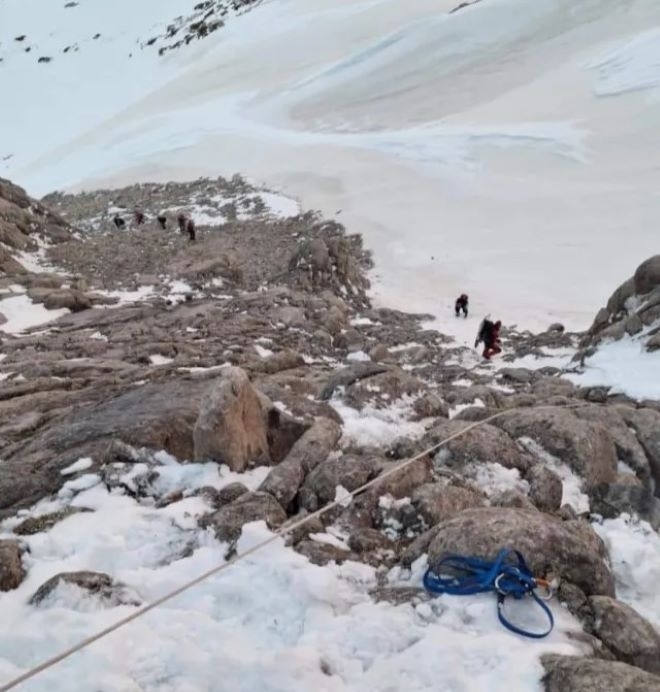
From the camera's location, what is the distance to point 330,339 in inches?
528

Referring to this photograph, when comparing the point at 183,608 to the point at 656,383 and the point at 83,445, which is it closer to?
the point at 83,445

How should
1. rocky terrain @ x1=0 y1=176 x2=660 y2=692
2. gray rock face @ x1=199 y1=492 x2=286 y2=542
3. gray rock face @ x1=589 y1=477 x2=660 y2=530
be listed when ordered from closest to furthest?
1. rocky terrain @ x1=0 y1=176 x2=660 y2=692
2. gray rock face @ x1=199 y1=492 x2=286 y2=542
3. gray rock face @ x1=589 y1=477 x2=660 y2=530

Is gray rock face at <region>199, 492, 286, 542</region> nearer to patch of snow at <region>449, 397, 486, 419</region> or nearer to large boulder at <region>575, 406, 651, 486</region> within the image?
patch of snow at <region>449, 397, 486, 419</region>

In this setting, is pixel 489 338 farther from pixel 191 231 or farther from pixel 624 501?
pixel 191 231

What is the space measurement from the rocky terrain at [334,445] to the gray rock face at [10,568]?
0.02m

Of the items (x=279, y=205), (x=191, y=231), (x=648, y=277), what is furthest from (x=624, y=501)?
(x=279, y=205)

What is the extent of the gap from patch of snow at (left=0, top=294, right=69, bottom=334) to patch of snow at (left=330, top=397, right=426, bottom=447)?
25.1 ft

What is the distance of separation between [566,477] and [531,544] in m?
2.19

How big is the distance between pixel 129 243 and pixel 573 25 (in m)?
32.5

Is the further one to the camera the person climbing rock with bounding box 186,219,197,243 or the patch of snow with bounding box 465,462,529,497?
the person climbing rock with bounding box 186,219,197,243

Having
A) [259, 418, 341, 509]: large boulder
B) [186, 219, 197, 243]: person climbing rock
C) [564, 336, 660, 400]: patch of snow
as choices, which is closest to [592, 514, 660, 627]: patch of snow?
[259, 418, 341, 509]: large boulder

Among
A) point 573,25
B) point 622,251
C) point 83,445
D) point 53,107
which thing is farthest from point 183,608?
point 53,107

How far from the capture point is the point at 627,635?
373 centimetres

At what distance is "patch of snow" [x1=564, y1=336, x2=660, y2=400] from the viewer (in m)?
9.14
